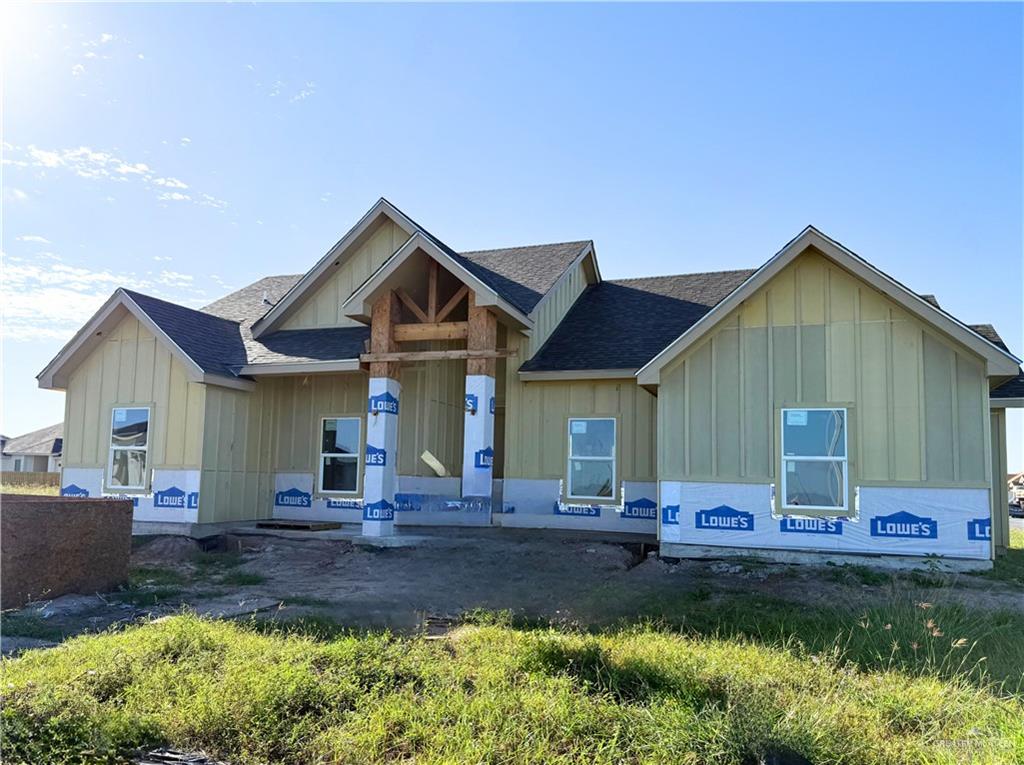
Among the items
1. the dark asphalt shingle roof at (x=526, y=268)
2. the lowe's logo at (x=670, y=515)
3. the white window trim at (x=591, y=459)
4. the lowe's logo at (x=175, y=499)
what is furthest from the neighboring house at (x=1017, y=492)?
the lowe's logo at (x=175, y=499)

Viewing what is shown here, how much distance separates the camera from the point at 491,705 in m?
5.43

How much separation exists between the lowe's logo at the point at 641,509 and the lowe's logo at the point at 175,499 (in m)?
8.06

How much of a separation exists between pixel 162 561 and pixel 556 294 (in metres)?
9.26

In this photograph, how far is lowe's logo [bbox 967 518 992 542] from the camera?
10703 mm

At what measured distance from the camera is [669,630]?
301 inches

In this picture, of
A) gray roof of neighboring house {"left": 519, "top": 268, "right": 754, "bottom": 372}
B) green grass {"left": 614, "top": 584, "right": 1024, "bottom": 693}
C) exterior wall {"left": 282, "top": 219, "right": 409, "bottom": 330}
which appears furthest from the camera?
exterior wall {"left": 282, "top": 219, "right": 409, "bottom": 330}

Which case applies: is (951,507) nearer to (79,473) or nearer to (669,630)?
(669,630)

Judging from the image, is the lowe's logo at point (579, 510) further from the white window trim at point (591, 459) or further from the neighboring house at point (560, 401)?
the white window trim at point (591, 459)

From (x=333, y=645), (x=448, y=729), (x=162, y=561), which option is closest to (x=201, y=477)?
(x=162, y=561)

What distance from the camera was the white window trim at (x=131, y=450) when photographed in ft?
50.4

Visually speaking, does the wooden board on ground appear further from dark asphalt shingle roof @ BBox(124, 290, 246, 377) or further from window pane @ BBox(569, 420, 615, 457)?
window pane @ BBox(569, 420, 615, 457)

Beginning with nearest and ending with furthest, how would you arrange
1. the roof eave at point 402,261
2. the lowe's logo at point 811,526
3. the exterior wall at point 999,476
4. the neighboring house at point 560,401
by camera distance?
the neighboring house at point 560,401
the lowe's logo at point 811,526
the exterior wall at point 999,476
the roof eave at point 402,261

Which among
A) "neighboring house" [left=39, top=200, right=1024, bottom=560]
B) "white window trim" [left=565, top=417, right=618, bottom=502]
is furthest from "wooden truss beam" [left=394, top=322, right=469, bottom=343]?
"white window trim" [left=565, top=417, right=618, bottom=502]

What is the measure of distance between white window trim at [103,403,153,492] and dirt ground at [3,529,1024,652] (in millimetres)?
1713
